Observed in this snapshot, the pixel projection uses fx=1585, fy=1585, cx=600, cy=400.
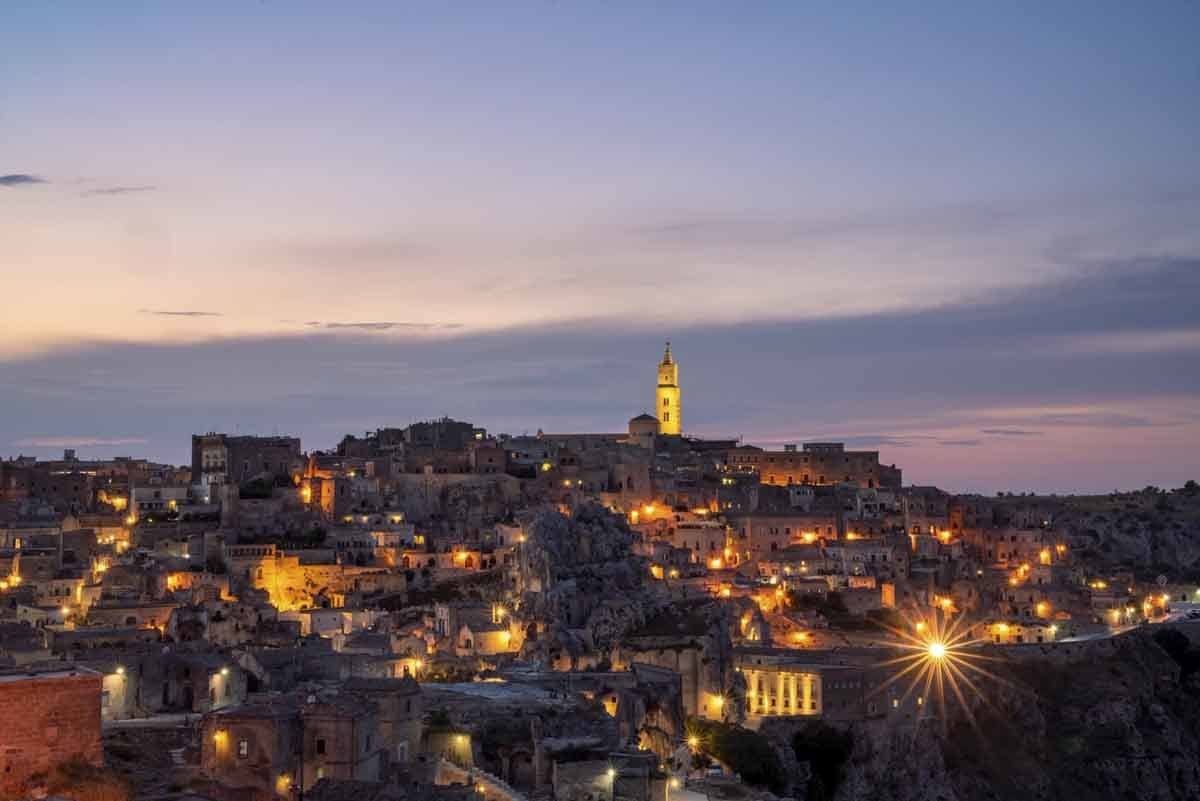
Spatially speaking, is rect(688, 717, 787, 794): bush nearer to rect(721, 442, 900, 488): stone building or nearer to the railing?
the railing

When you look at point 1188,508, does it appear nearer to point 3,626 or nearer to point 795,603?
point 795,603

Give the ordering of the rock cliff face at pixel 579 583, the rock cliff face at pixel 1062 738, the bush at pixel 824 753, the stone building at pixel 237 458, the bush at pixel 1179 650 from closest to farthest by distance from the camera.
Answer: the bush at pixel 824 753 → the rock cliff face at pixel 579 583 → the rock cliff face at pixel 1062 738 → the bush at pixel 1179 650 → the stone building at pixel 237 458

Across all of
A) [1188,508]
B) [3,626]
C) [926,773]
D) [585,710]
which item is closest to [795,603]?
[926,773]

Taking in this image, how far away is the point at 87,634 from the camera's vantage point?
50219 millimetres

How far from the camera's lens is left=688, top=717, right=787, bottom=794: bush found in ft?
164

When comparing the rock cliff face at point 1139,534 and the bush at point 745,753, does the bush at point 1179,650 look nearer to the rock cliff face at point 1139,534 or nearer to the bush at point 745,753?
the rock cliff face at point 1139,534

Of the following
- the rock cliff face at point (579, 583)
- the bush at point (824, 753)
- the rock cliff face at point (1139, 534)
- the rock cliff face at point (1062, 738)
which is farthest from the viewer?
the rock cliff face at point (1139, 534)

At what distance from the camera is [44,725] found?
82.3ft

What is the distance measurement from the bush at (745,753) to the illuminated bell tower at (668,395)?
67206 mm

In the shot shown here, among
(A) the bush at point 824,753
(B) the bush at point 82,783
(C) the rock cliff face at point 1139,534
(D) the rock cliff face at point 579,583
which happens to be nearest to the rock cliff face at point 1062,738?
(A) the bush at point 824,753

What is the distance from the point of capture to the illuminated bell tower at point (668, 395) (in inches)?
4692

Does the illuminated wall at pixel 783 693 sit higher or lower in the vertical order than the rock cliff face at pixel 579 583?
lower

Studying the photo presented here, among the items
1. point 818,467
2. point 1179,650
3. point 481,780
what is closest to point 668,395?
point 818,467

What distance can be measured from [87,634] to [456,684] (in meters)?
12.0
